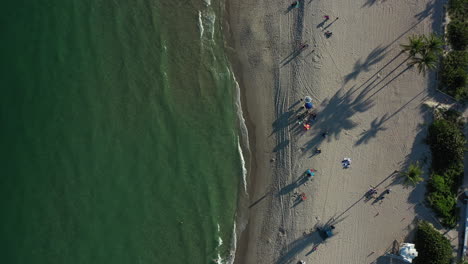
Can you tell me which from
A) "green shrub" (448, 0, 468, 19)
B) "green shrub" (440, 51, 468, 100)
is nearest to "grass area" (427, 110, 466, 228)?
"green shrub" (440, 51, 468, 100)

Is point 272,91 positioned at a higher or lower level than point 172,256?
higher

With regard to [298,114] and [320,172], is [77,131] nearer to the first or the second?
[298,114]

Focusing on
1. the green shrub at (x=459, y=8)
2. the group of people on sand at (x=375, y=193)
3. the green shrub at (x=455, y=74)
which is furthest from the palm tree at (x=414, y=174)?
the green shrub at (x=459, y=8)

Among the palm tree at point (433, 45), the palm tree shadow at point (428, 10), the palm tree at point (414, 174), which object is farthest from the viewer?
the palm tree shadow at point (428, 10)

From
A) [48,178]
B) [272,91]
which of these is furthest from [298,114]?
[48,178]

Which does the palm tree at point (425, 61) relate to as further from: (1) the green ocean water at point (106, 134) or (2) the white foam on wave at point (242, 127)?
(1) the green ocean water at point (106, 134)

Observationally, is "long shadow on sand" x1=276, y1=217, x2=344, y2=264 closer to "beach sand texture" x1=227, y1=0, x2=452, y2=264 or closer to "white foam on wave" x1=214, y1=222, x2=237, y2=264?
"beach sand texture" x1=227, y1=0, x2=452, y2=264
